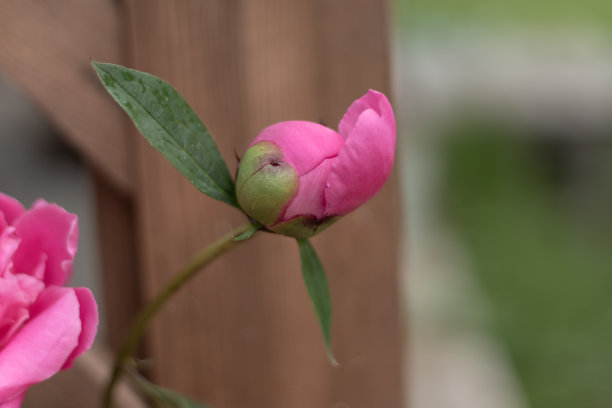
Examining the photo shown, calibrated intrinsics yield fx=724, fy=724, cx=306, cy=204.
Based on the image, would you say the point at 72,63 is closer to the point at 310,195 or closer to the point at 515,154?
the point at 310,195

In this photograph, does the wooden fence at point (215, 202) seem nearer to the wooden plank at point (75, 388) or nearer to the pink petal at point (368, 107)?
the wooden plank at point (75, 388)

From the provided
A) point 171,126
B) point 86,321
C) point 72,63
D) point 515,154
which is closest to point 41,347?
point 86,321

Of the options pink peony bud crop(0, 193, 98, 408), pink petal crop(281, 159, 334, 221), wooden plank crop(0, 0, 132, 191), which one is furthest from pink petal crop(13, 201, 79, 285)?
wooden plank crop(0, 0, 132, 191)

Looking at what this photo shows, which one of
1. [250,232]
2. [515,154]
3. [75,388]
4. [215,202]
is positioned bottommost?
[515,154]

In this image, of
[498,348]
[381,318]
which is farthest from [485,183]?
→ [381,318]

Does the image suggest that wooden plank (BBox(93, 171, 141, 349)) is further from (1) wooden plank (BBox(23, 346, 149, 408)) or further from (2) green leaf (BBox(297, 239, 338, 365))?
(2) green leaf (BBox(297, 239, 338, 365))

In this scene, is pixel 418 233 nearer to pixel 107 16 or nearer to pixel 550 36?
pixel 550 36
